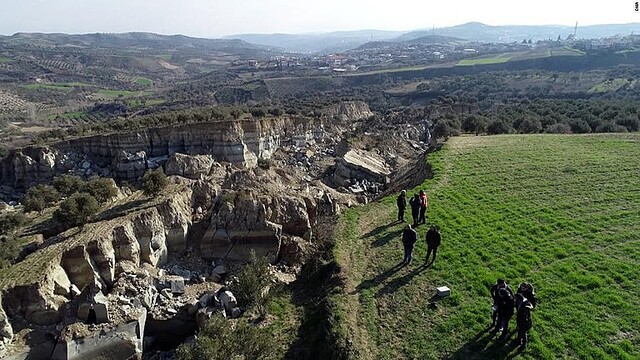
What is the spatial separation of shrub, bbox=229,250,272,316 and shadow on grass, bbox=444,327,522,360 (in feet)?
23.1

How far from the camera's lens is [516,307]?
12.6 metres

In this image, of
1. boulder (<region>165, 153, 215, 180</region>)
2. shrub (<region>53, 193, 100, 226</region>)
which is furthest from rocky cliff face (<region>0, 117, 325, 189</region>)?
shrub (<region>53, 193, 100, 226</region>)

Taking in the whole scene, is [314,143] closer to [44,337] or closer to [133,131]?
[133,131]

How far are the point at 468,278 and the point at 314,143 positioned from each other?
43094 mm

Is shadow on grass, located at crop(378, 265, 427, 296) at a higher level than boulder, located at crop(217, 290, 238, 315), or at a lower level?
higher

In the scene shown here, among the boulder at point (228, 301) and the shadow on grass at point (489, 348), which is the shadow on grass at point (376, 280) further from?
the boulder at point (228, 301)

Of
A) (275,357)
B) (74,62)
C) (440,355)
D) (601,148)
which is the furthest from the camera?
(74,62)

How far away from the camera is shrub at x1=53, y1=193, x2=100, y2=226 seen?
72.9ft

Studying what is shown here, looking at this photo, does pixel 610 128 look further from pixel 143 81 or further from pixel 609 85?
pixel 143 81

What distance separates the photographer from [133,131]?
1911 inches

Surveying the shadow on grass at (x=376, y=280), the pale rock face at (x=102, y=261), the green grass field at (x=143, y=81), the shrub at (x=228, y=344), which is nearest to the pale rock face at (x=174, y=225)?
the pale rock face at (x=102, y=261)

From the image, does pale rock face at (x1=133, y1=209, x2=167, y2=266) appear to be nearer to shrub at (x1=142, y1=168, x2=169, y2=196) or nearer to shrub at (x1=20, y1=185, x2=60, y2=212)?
shrub at (x1=142, y1=168, x2=169, y2=196)

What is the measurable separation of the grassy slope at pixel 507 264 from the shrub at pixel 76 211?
12006mm

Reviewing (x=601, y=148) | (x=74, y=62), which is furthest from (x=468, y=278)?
(x=74, y=62)
